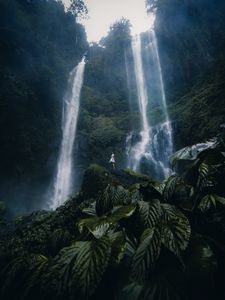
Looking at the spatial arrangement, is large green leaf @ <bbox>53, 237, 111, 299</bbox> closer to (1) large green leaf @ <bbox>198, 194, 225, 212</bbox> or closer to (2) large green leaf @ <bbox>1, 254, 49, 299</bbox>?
(2) large green leaf @ <bbox>1, 254, 49, 299</bbox>

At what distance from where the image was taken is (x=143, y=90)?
97.2 ft

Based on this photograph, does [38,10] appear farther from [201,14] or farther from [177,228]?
[177,228]

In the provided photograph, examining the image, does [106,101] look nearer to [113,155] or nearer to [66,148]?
[66,148]

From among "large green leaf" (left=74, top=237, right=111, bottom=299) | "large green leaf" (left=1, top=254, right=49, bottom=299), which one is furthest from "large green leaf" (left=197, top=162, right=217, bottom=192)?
"large green leaf" (left=1, top=254, right=49, bottom=299)

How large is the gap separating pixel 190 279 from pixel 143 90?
29736mm

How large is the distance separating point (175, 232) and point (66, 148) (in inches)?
812

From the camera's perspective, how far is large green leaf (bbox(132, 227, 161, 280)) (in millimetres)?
1145

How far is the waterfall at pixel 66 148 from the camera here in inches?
769

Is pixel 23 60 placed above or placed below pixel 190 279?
above

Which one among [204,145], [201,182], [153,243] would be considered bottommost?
[153,243]

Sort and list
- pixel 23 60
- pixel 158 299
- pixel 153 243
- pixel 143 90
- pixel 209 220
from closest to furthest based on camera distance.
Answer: pixel 158 299
pixel 153 243
pixel 209 220
pixel 23 60
pixel 143 90

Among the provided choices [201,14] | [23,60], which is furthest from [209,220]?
[201,14]

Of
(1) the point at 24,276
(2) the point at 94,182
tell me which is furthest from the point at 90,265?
(2) the point at 94,182

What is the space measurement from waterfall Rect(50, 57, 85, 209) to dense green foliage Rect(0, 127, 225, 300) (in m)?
17.5
